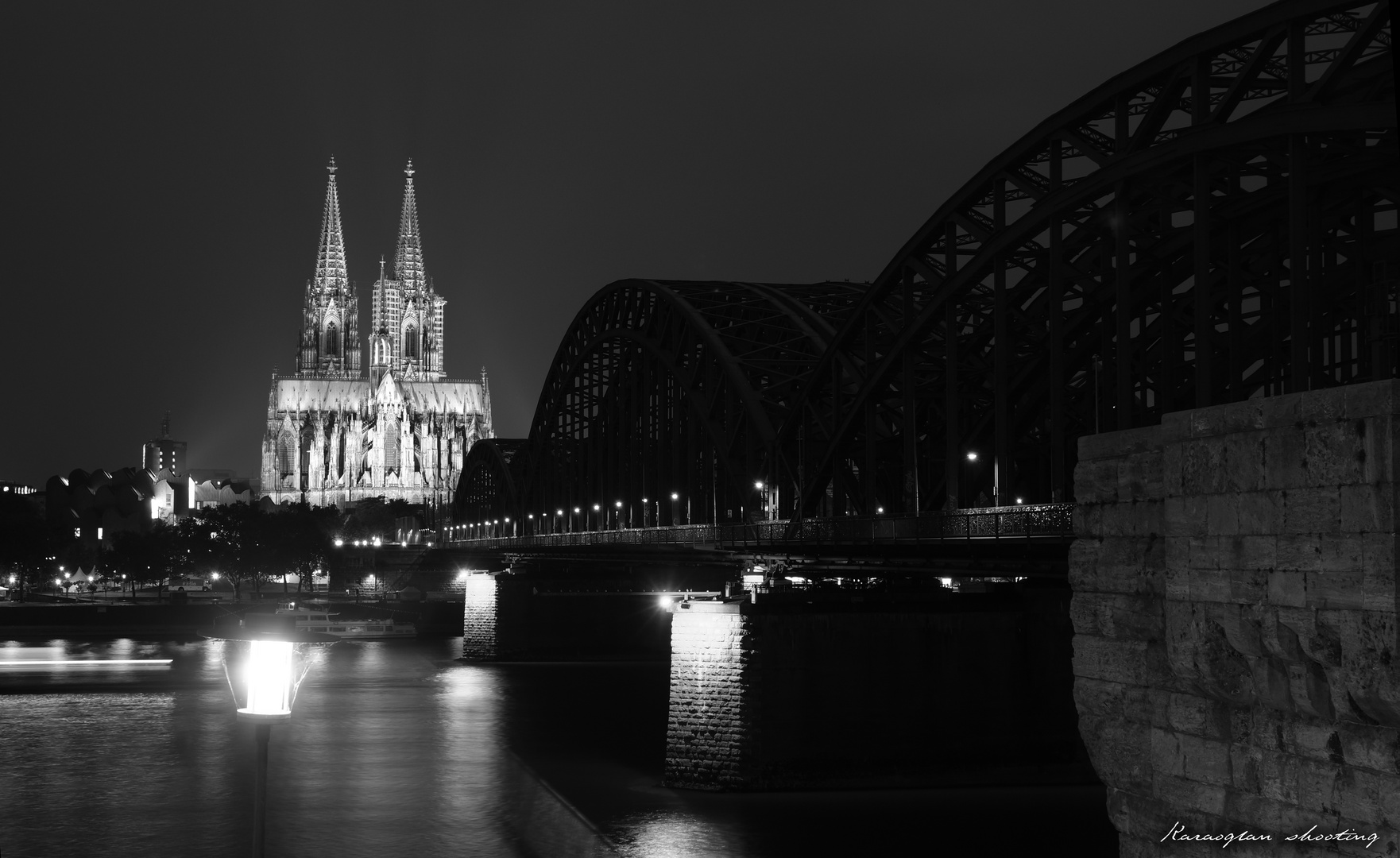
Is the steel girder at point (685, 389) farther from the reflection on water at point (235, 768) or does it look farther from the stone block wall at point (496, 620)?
the reflection on water at point (235, 768)

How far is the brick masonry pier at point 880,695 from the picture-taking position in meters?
42.1

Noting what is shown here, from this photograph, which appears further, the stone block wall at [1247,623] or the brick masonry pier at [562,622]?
the brick masonry pier at [562,622]

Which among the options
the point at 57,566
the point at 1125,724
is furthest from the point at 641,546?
the point at 57,566

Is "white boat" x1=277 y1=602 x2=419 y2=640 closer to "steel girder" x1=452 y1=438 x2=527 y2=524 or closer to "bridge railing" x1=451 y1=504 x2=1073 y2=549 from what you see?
"steel girder" x1=452 y1=438 x2=527 y2=524

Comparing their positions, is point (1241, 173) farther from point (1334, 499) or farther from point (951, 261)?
point (1334, 499)

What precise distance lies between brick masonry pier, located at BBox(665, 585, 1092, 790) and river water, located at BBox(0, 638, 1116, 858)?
2.76ft

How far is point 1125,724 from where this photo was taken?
1681cm

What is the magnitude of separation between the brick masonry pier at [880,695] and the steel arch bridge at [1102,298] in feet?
13.1

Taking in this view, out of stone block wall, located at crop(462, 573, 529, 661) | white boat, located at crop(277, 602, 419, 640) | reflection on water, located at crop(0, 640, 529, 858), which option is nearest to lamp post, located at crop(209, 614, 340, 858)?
reflection on water, located at crop(0, 640, 529, 858)

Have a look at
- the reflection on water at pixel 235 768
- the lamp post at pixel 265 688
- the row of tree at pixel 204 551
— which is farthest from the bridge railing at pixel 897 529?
the row of tree at pixel 204 551

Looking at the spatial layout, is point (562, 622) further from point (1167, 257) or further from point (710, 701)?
point (1167, 257)

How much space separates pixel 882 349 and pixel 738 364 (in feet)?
27.7

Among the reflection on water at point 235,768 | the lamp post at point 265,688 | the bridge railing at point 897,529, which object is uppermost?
the bridge railing at point 897,529

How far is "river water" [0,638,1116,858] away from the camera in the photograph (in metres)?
38.5
